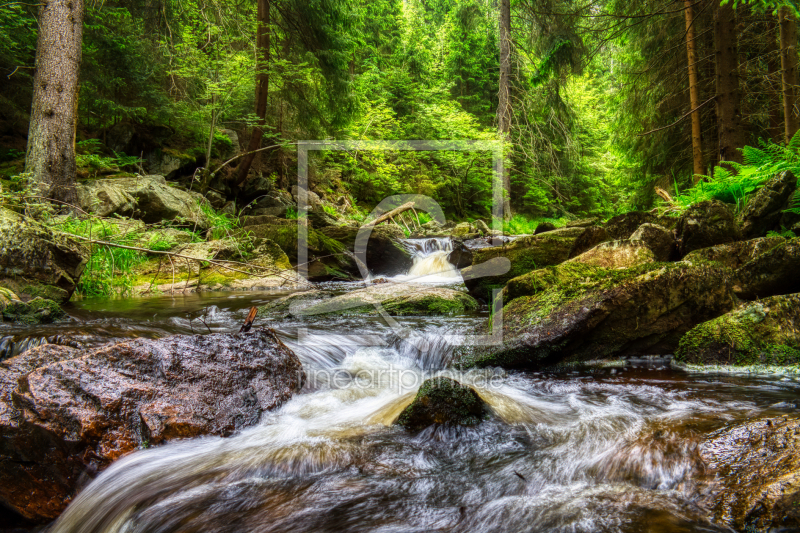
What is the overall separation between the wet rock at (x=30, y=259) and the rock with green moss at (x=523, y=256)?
216 inches

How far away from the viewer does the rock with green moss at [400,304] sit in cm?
599

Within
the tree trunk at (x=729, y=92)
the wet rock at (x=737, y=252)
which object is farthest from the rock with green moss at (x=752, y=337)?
the tree trunk at (x=729, y=92)

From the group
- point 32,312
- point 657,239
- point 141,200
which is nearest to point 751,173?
point 657,239

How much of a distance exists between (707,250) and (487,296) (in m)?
2.91

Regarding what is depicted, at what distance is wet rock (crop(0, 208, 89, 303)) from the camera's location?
4.88 meters

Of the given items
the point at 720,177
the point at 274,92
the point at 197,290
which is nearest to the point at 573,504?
the point at 720,177

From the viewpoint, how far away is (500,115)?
17.4m

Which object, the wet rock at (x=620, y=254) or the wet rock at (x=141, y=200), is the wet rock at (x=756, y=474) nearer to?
the wet rock at (x=620, y=254)

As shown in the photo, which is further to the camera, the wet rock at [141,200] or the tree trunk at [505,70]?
the tree trunk at [505,70]

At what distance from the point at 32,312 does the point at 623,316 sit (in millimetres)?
5751

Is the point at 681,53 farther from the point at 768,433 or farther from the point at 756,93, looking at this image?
the point at 768,433

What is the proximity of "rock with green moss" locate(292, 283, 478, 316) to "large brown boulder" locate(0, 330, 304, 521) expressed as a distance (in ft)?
8.62

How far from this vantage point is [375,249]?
10.6m

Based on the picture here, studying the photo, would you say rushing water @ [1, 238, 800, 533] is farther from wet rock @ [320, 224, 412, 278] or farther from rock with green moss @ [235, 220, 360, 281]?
wet rock @ [320, 224, 412, 278]
